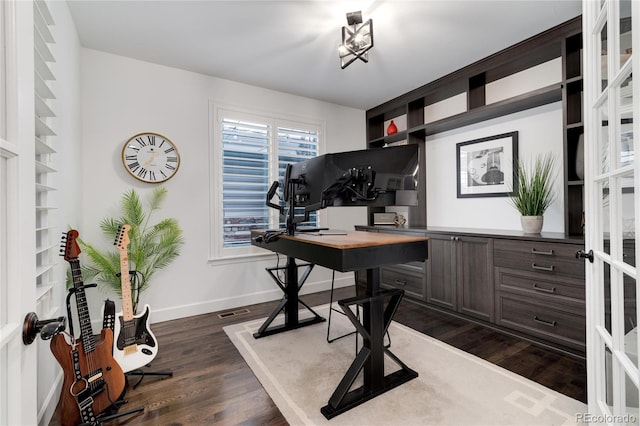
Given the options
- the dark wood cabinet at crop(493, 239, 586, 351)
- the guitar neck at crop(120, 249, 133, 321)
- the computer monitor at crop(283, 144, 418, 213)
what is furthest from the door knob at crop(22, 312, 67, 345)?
the dark wood cabinet at crop(493, 239, 586, 351)

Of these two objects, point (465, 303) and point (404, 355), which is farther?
point (465, 303)

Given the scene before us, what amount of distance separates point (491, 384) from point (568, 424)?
40cm

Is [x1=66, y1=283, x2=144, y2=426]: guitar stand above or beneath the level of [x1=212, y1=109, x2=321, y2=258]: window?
beneath

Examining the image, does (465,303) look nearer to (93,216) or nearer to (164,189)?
(164,189)

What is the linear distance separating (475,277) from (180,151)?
333cm

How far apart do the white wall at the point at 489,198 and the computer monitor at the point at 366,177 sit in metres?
1.82

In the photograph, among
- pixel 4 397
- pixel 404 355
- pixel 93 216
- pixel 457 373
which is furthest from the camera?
pixel 93 216

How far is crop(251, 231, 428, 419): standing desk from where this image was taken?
1.54 m

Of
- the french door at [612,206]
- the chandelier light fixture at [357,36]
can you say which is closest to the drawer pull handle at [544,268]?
the french door at [612,206]

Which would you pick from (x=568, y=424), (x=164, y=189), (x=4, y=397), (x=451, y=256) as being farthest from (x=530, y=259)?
(x=164, y=189)

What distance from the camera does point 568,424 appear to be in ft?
4.97

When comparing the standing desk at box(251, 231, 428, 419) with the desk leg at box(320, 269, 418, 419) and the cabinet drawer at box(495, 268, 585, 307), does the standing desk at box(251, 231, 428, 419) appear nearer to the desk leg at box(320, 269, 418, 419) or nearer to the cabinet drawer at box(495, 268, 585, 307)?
the desk leg at box(320, 269, 418, 419)

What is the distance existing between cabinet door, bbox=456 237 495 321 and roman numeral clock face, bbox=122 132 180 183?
312 cm

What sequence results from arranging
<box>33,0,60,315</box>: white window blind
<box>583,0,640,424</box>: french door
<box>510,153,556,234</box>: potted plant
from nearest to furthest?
<box>583,0,640,424</box>: french door < <box>33,0,60,315</box>: white window blind < <box>510,153,556,234</box>: potted plant
